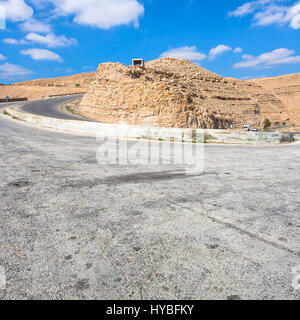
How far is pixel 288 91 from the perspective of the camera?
264ft

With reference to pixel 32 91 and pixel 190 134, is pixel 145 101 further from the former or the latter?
pixel 32 91

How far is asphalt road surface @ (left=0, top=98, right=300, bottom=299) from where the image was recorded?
2170mm

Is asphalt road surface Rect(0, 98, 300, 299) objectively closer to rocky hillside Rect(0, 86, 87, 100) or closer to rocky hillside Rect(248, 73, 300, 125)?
rocky hillside Rect(248, 73, 300, 125)

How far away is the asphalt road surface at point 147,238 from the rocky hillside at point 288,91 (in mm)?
69885

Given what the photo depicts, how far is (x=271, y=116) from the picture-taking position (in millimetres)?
61812

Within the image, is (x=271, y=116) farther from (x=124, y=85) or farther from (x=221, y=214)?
(x=221, y=214)

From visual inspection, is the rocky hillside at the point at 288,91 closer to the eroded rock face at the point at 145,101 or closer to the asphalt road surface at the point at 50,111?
the eroded rock face at the point at 145,101

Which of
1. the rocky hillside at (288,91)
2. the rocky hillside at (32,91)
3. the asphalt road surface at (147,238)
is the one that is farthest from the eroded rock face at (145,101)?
the rocky hillside at (32,91)

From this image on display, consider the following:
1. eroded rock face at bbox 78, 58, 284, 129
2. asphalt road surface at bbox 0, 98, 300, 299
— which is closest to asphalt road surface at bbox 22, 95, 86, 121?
eroded rock face at bbox 78, 58, 284, 129

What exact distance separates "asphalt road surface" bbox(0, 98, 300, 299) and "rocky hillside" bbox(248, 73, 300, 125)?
229 ft

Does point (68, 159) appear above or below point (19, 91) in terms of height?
below
